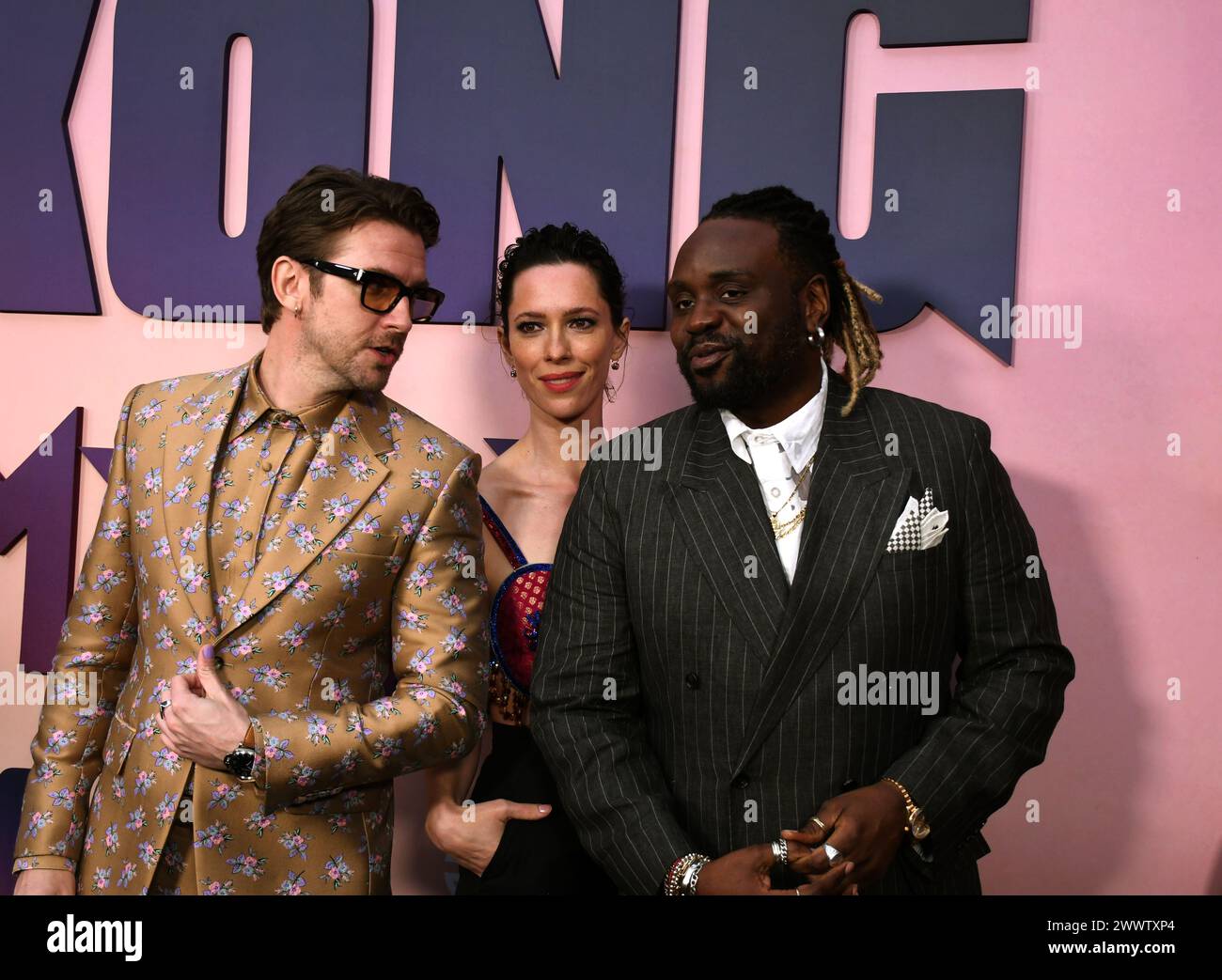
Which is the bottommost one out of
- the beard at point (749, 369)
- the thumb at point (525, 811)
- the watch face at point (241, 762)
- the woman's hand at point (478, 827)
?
the woman's hand at point (478, 827)

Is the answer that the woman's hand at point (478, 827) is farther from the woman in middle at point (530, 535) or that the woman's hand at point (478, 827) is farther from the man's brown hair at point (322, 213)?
the man's brown hair at point (322, 213)

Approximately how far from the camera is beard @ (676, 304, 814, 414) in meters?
2.41

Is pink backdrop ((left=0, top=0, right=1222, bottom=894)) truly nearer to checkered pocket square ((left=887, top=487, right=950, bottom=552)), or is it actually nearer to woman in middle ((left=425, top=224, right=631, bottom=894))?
woman in middle ((left=425, top=224, right=631, bottom=894))

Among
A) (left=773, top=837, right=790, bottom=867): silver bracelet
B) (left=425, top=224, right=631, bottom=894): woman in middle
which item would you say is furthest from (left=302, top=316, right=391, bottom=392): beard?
(left=773, top=837, right=790, bottom=867): silver bracelet

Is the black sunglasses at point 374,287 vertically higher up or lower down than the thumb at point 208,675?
higher up

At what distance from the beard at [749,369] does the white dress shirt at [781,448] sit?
6 centimetres

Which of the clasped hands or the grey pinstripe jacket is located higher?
the grey pinstripe jacket

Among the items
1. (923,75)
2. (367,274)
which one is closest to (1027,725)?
(367,274)

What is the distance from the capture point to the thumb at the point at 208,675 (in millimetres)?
Answer: 2219

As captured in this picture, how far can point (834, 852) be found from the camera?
6.97 feet

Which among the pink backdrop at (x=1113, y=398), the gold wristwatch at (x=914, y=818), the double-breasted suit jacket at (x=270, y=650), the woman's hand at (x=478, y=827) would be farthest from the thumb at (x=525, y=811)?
the pink backdrop at (x=1113, y=398)

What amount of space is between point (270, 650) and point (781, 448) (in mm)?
1112

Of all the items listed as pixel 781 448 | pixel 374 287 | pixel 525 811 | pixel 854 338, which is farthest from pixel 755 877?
pixel 374 287

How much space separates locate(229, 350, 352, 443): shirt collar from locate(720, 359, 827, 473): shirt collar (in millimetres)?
839
